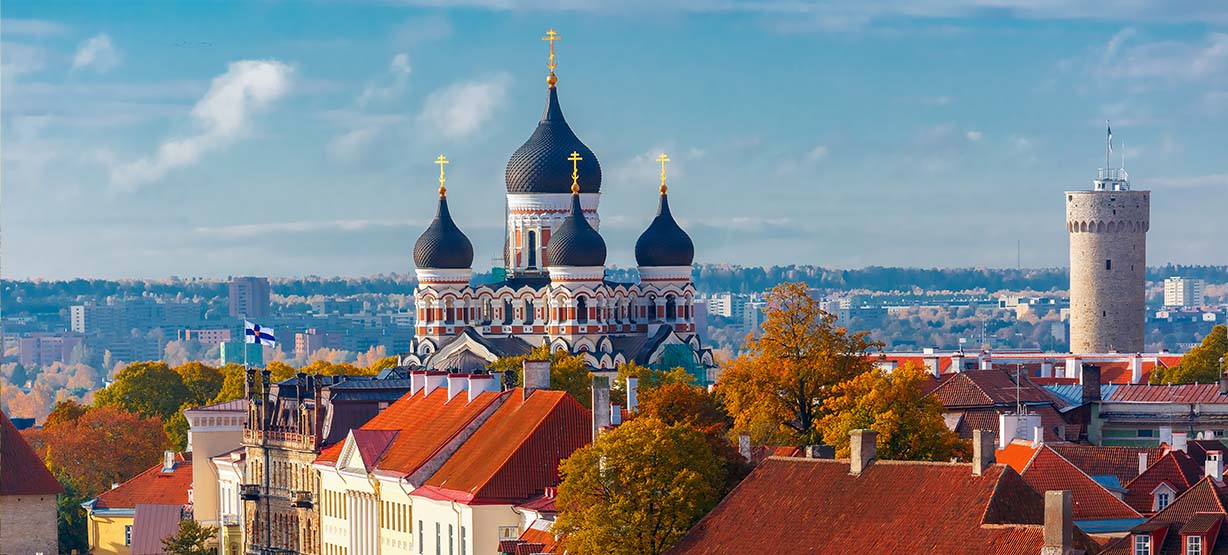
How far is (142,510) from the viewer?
408ft

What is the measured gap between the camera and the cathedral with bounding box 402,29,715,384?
534 feet

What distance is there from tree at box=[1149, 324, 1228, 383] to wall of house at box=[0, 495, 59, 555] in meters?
46.7

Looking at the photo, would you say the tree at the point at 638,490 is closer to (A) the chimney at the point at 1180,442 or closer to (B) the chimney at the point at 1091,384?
(A) the chimney at the point at 1180,442

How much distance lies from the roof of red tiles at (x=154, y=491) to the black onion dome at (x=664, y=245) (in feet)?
136

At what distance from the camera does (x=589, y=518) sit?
68.8 m

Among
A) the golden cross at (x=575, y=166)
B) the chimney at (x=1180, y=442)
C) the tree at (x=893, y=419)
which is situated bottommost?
the chimney at (x=1180, y=442)

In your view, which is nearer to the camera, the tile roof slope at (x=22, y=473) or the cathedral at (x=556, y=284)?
the tile roof slope at (x=22, y=473)

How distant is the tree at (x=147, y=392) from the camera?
174m

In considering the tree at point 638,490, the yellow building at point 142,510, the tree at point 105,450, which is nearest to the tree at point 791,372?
the tree at point 638,490

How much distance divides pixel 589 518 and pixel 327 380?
5087 cm

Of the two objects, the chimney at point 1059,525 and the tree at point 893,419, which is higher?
the tree at point 893,419

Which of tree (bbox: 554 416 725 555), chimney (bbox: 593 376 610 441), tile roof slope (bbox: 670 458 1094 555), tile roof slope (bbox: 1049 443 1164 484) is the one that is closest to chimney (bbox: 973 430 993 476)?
tile roof slope (bbox: 670 458 1094 555)

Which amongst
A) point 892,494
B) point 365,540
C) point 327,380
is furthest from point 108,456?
point 892,494

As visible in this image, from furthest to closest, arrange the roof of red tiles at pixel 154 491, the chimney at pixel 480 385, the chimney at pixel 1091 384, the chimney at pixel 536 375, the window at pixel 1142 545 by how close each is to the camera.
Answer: the roof of red tiles at pixel 154 491, the chimney at pixel 1091 384, the chimney at pixel 480 385, the chimney at pixel 536 375, the window at pixel 1142 545
